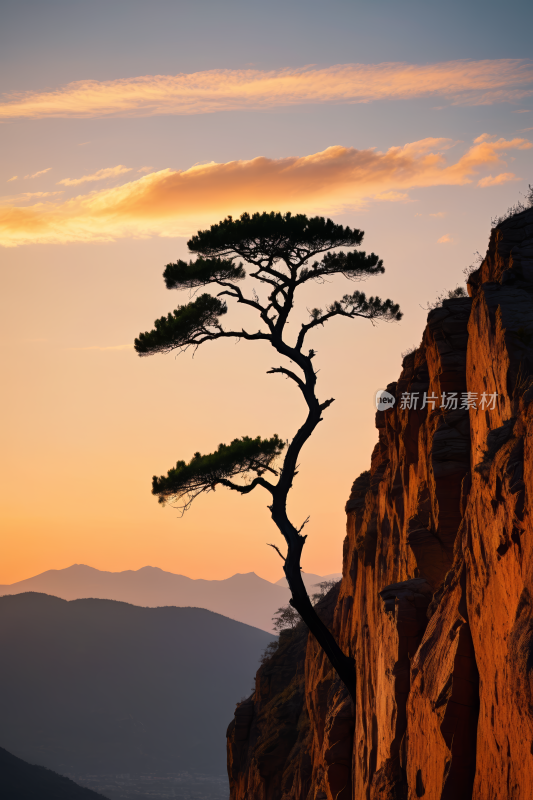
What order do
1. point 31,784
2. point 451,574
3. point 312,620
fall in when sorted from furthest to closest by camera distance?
point 31,784
point 312,620
point 451,574

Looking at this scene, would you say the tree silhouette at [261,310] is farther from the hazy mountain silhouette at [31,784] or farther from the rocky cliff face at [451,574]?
the hazy mountain silhouette at [31,784]

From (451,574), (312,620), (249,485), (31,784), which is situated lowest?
(31,784)

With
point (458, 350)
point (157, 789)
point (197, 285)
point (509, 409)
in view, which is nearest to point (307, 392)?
point (197, 285)

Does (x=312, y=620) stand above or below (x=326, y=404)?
below

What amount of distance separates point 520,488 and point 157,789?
212 meters

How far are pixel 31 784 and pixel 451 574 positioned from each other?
4774 inches

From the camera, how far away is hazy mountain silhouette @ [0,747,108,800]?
107500 millimetres

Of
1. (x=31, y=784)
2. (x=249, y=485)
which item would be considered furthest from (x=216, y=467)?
(x=31, y=784)

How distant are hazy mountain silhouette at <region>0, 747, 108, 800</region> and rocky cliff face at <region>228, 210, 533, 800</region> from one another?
3935 inches

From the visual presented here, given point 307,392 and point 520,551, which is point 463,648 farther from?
point 307,392
